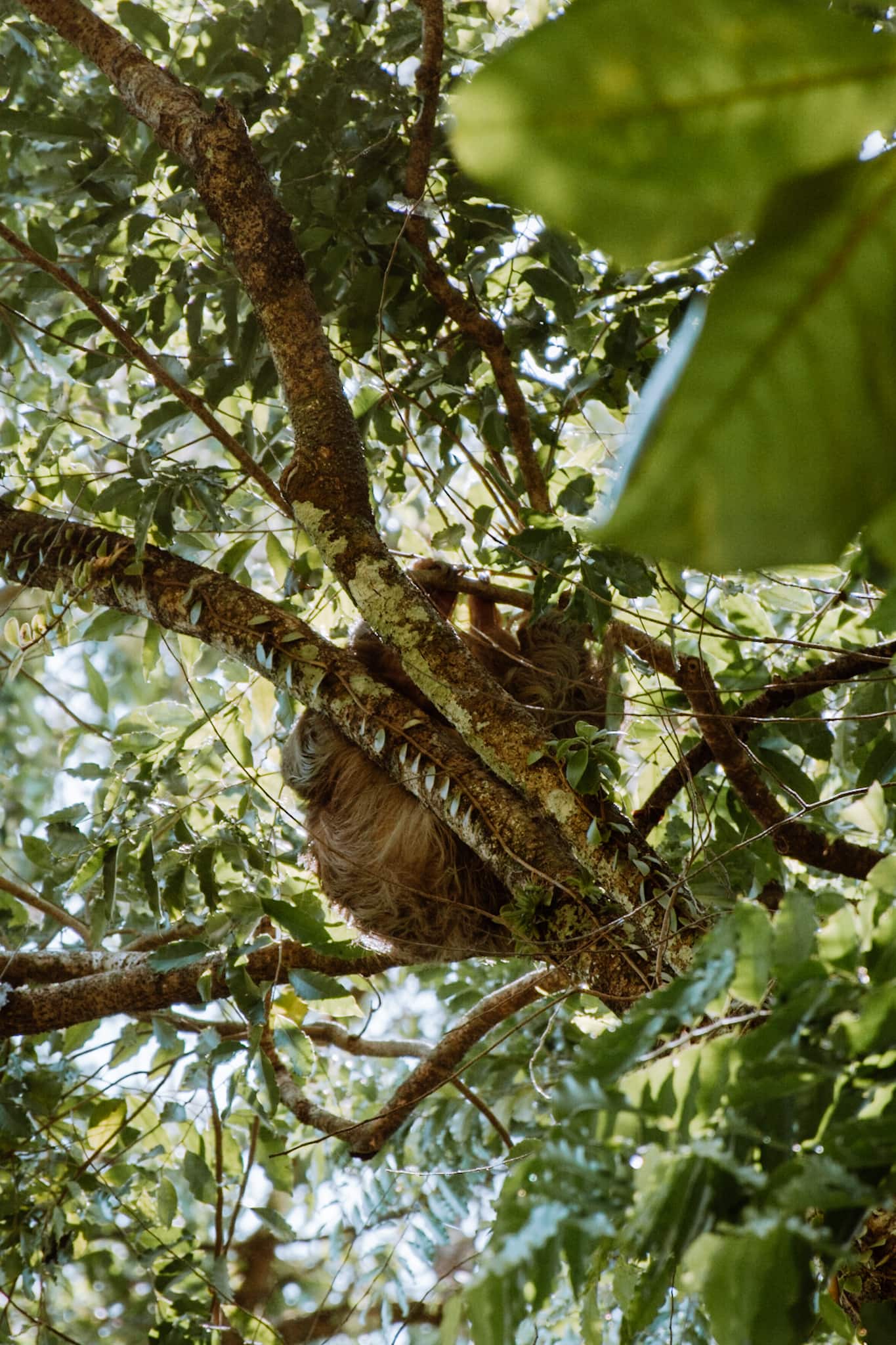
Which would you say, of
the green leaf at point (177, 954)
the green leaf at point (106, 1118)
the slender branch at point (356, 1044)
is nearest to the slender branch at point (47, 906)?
the green leaf at point (106, 1118)

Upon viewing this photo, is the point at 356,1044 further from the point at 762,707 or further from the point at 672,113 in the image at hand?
the point at 672,113

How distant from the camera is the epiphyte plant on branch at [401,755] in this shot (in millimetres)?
637

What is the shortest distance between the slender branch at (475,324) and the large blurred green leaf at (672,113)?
202 centimetres

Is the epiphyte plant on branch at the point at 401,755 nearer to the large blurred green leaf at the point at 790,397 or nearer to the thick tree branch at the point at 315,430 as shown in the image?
the thick tree branch at the point at 315,430

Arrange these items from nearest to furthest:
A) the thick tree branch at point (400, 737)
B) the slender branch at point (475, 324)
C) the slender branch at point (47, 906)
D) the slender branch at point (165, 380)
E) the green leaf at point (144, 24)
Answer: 1. the thick tree branch at point (400, 737)
2. the slender branch at point (165, 380)
3. the slender branch at point (475, 324)
4. the green leaf at point (144, 24)
5. the slender branch at point (47, 906)

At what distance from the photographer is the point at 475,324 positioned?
8.16ft

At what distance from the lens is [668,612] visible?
243cm

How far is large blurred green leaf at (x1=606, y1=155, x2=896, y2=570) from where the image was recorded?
282 millimetres

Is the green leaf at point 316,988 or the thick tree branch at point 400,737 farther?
the green leaf at point 316,988

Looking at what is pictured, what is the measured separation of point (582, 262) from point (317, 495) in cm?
133

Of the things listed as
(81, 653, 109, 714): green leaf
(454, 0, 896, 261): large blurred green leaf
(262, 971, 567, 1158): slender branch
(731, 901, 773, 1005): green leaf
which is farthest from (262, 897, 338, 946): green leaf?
(81, 653, 109, 714): green leaf

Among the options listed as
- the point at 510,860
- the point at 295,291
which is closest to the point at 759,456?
the point at 510,860

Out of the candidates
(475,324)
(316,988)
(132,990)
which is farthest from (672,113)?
(132,990)

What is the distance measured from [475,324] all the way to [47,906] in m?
2.00
